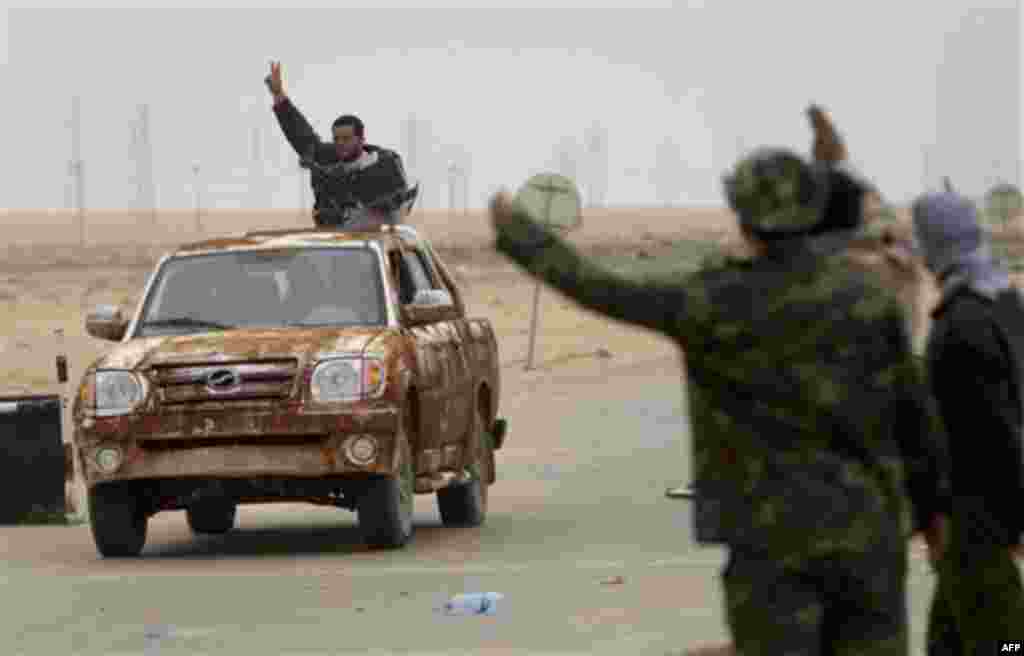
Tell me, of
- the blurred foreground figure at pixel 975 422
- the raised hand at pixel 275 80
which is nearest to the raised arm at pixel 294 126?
the raised hand at pixel 275 80

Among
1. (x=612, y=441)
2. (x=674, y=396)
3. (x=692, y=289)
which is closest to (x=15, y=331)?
(x=674, y=396)

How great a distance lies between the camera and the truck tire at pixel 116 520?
58.6 ft

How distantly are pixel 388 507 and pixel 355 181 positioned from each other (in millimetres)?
3823

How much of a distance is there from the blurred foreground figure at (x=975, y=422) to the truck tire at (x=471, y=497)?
10.3 meters

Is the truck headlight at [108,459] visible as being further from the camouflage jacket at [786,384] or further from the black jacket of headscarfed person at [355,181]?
the camouflage jacket at [786,384]

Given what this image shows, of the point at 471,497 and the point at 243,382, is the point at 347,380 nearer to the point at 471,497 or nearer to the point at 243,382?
the point at 243,382

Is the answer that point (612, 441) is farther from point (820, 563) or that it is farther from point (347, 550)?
point (820, 563)

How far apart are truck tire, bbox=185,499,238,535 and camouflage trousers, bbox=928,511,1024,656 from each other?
417 inches

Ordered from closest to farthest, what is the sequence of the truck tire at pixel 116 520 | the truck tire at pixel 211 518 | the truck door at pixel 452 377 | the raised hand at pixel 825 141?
the raised hand at pixel 825 141 → the truck tire at pixel 116 520 → the truck door at pixel 452 377 → the truck tire at pixel 211 518

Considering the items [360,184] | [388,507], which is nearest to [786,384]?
[388,507]

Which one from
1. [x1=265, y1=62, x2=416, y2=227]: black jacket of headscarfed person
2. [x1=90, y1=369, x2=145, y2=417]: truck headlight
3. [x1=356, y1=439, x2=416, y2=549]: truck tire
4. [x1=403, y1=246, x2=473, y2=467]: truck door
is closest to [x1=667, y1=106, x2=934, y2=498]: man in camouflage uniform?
[x1=356, y1=439, x2=416, y2=549]: truck tire

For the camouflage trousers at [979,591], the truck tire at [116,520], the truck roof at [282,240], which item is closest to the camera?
the camouflage trousers at [979,591]

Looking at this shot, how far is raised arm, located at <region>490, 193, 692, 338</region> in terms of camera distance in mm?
8242

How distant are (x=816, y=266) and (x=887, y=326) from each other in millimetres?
241
